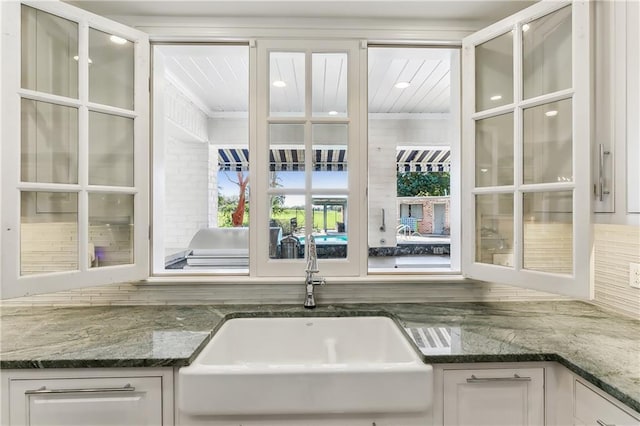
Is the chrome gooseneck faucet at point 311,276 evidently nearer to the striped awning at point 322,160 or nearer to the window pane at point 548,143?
the striped awning at point 322,160

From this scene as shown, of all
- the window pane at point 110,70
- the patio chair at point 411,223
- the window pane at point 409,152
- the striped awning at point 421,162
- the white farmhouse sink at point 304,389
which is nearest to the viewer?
the white farmhouse sink at point 304,389

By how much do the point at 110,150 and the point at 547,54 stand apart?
2000mm

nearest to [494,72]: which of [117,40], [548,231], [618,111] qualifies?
[618,111]

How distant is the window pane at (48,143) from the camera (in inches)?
51.5

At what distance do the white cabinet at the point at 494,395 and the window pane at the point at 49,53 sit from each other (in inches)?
75.2

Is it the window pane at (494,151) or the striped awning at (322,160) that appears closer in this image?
the window pane at (494,151)

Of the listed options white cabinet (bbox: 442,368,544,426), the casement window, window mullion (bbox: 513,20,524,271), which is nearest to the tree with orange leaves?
the casement window

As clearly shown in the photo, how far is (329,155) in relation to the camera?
64.8 inches

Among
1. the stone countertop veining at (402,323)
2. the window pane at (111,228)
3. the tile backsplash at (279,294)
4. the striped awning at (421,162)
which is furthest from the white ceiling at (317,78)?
the striped awning at (421,162)

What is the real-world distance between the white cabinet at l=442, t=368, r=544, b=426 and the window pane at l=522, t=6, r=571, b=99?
1.14m

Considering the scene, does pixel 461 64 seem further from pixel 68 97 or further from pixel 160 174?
pixel 68 97

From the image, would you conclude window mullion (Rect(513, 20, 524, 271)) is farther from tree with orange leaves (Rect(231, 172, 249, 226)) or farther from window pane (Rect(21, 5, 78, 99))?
tree with orange leaves (Rect(231, 172, 249, 226))

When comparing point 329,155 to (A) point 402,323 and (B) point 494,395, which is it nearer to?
(A) point 402,323

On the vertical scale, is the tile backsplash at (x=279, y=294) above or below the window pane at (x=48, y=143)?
below
